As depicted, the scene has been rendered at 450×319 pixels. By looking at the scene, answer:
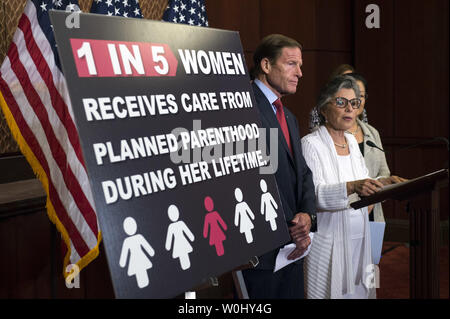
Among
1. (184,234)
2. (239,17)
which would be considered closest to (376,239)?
(184,234)

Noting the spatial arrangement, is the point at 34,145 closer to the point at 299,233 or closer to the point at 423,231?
the point at 299,233

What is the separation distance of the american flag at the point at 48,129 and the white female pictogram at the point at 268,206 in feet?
3.14

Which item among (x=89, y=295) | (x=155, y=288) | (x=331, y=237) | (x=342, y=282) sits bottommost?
(x=89, y=295)

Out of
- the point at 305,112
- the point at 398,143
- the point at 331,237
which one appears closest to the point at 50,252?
the point at 331,237

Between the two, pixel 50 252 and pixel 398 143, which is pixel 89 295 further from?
pixel 398 143

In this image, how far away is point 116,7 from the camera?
3113 millimetres

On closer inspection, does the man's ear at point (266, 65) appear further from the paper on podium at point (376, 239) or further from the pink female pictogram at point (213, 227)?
the pink female pictogram at point (213, 227)

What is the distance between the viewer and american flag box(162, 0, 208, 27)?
3.64 m

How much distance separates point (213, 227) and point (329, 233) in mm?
1163

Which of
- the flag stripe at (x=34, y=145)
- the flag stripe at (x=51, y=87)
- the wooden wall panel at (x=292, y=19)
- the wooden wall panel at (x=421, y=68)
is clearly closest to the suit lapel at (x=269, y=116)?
the flag stripe at (x=51, y=87)

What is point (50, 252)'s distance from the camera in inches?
117

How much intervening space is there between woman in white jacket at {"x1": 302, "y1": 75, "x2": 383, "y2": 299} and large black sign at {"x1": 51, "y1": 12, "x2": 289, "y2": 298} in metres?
0.80

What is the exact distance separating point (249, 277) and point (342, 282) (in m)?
0.53
